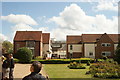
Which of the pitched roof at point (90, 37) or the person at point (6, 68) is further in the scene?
the pitched roof at point (90, 37)

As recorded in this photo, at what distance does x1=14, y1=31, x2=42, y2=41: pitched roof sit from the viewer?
50906mm

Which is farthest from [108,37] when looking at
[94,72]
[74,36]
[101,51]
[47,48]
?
[94,72]

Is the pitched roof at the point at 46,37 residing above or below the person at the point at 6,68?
above

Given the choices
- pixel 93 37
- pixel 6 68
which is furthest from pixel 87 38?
pixel 6 68

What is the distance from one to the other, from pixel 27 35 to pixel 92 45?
50.4 ft

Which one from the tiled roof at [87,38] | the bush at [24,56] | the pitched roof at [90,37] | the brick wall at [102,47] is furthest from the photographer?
the pitched roof at [90,37]

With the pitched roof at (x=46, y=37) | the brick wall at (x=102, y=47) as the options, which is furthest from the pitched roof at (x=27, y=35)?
the brick wall at (x=102, y=47)

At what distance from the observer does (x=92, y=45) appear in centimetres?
5191

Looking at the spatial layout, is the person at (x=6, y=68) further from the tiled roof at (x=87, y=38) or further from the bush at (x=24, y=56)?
the tiled roof at (x=87, y=38)

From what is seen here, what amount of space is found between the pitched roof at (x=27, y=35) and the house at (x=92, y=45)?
7758 mm

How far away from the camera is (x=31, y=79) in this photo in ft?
16.4

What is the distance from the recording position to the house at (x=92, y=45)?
4934 cm

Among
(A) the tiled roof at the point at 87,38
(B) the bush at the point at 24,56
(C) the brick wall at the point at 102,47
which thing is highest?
(A) the tiled roof at the point at 87,38

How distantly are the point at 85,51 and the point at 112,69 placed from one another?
35501 mm
